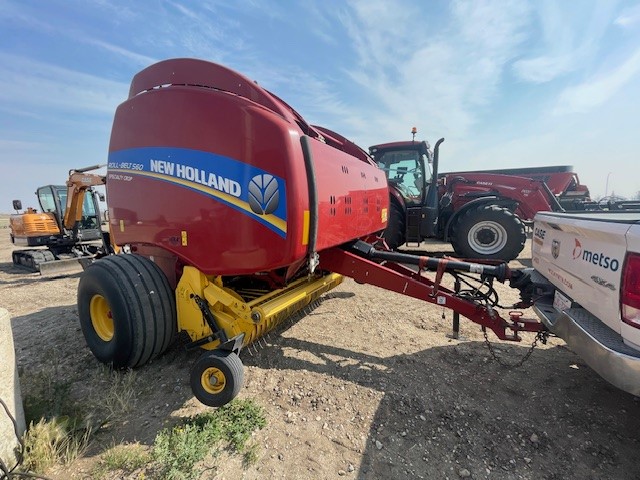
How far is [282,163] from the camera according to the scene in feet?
8.29

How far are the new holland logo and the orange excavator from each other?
7.83m

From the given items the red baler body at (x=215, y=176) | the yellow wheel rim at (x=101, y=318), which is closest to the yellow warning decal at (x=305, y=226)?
the red baler body at (x=215, y=176)

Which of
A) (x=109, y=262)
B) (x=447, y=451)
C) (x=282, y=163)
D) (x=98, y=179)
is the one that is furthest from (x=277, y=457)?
(x=98, y=179)

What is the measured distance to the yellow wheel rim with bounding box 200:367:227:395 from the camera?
259 centimetres

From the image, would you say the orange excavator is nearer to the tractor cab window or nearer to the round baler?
the round baler

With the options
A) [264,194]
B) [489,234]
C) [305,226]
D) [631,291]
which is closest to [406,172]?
[489,234]

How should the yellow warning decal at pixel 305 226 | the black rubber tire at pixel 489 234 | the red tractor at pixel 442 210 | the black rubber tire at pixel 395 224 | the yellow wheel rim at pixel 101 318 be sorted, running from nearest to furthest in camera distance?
the yellow warning decal at pixel 305 226
the yellow wheel rim at pixel 101 318
the black rubber tire at pixel 489 234
the red tractor at pixel 442 210
the black rubber tire at pixel 395 224

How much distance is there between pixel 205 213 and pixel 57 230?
9.88 meters

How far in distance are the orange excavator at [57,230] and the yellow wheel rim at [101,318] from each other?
6.42 metres

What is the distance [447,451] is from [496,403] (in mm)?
731

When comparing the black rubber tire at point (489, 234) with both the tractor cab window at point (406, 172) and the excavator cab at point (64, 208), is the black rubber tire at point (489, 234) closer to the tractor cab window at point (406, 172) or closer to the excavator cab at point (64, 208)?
the tractor cab window at point (406, 172)

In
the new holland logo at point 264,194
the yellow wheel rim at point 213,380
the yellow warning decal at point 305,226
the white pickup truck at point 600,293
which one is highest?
the new holland logo at point 264,194

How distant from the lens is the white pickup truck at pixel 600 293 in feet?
6.02

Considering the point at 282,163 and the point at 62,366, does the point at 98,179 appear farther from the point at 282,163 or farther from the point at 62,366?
the point at 282,163
